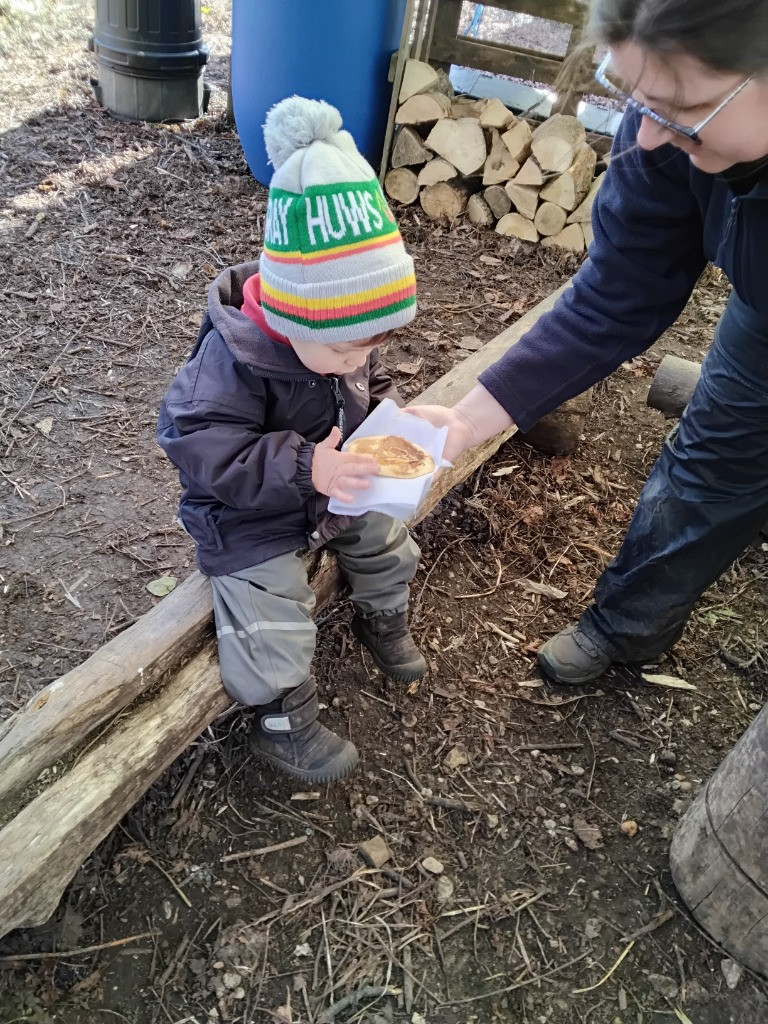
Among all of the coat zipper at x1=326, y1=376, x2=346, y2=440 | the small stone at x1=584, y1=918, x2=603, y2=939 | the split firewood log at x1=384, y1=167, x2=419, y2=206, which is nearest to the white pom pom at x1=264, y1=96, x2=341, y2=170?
the coat zipper at x1=326, y1=376, x2=346, y2=440

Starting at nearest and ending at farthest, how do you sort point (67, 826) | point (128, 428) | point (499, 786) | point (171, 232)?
point (67, 826) < point (499, 786) < point (128, 428) < point (171, 232)

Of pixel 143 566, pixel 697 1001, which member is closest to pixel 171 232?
pixel 143 566

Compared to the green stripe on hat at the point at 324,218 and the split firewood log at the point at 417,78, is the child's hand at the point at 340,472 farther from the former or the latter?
the split firewood log at the point at 417,78

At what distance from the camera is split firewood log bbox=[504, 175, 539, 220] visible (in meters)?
4.71

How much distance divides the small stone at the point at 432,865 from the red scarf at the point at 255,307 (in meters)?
1.32

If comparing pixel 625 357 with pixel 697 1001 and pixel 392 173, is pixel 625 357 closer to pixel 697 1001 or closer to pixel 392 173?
pixel 697 1001

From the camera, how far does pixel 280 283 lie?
1612mm

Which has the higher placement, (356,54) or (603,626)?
(356,54)

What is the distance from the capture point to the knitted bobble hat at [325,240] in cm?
154

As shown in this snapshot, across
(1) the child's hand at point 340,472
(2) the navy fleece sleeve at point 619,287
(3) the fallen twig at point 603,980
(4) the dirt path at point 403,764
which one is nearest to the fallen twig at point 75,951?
(4) the dirt path at point 403,764

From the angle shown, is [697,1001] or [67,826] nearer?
[67,826]

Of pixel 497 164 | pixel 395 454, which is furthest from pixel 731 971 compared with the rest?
pixel 497 164

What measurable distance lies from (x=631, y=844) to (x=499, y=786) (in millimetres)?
362

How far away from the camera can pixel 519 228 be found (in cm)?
482
